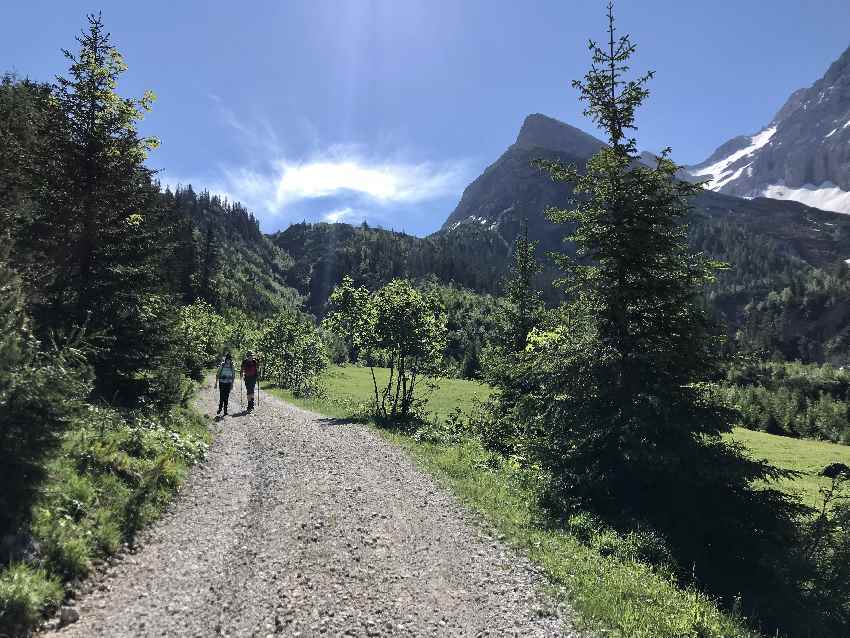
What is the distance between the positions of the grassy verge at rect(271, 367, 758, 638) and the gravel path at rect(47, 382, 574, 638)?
566mm

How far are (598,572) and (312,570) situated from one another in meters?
5.14

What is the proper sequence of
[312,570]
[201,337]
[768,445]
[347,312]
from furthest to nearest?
1. [768,445]
2. [201,337]
3. [347,312]
4. [312,570]

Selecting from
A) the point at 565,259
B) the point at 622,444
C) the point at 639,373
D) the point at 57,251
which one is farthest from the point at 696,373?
the point at 57,251

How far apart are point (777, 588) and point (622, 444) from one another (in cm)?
397

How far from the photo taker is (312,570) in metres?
8.00

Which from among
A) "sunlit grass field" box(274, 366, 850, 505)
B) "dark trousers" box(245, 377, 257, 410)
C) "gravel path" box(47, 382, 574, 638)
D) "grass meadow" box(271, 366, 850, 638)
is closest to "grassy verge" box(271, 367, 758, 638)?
"grass meadow" box(271, 366, 850, 638)

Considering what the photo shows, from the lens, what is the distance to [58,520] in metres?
7.38

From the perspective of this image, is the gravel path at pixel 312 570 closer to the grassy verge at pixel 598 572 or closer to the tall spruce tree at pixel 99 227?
the grassy verge at pixel 598 572

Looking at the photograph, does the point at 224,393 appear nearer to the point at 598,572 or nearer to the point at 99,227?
the point at 99,227

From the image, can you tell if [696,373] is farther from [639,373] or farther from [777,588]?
[777,588]

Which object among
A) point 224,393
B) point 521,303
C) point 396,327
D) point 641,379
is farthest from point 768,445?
point 224,393

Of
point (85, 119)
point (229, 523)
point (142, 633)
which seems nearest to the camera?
point (142, 633)

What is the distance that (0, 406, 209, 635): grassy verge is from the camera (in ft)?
19.9

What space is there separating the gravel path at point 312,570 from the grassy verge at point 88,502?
426mm
